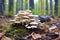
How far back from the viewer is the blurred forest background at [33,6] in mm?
5480

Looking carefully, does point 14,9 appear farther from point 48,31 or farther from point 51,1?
point 48,31

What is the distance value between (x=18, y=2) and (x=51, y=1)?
4.79ft

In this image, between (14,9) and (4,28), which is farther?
(14,9)

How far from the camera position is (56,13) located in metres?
5.81

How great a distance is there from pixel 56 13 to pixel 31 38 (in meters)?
3.43

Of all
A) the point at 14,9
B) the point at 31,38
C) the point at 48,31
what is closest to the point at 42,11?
the point at 14,9

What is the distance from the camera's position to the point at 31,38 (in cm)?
262

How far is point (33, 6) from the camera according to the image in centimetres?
569

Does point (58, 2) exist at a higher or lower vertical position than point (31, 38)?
higher

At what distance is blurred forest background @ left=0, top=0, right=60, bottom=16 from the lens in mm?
5480

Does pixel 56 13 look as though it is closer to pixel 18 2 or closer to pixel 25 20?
pixel 18 2


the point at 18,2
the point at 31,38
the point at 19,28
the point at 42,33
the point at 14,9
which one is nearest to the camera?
the point at 31,38

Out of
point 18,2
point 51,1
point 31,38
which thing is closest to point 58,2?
point 51,1

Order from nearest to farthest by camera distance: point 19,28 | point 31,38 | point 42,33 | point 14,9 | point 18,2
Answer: point 31,38, point 42,33, point 19,28, point 14,9, point 18,2
